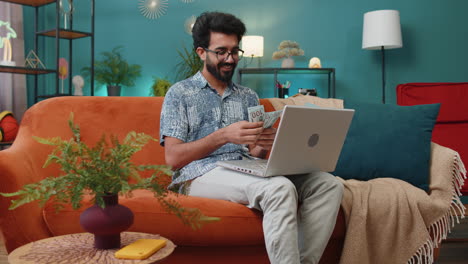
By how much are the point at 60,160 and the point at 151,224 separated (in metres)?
0.68

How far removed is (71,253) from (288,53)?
3801 millimetres

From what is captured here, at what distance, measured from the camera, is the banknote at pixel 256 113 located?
5.54 feet

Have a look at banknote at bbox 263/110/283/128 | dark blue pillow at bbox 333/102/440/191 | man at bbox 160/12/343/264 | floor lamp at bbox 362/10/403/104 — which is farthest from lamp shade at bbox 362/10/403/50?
banknote at bbox 263/110/283/128

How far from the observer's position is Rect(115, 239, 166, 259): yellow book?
108 cm

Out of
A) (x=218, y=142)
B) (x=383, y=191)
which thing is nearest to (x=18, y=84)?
(x=218, y=142)

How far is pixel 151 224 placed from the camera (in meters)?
1.74

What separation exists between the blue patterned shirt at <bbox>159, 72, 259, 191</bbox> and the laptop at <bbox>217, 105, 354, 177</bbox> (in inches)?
6.1

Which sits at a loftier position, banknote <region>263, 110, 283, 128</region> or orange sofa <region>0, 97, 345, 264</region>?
banknote <region>263, 110, 283, 128</region>

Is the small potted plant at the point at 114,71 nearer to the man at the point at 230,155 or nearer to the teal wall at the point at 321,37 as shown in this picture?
the teal wall at the point at 321,37

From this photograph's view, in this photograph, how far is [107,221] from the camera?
1.11 metres

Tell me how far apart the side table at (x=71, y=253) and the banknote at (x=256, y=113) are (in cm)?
62

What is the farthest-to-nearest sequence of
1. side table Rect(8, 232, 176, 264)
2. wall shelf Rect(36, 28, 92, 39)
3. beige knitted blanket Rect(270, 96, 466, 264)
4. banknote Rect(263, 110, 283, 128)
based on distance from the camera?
wall shelf Rect(36, 28, 92, 39) < beige knitted blanket Rect(270, 96, 466, 264) < banknote Rect(263, 110, 283, 128) < side table Rect(8, 232, 176, 264)

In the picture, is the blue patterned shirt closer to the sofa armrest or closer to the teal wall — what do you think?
the sofa armrest

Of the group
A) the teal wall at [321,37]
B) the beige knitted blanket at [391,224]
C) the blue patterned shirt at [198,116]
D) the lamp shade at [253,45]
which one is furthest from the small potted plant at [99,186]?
the teal wall at [321,37]
